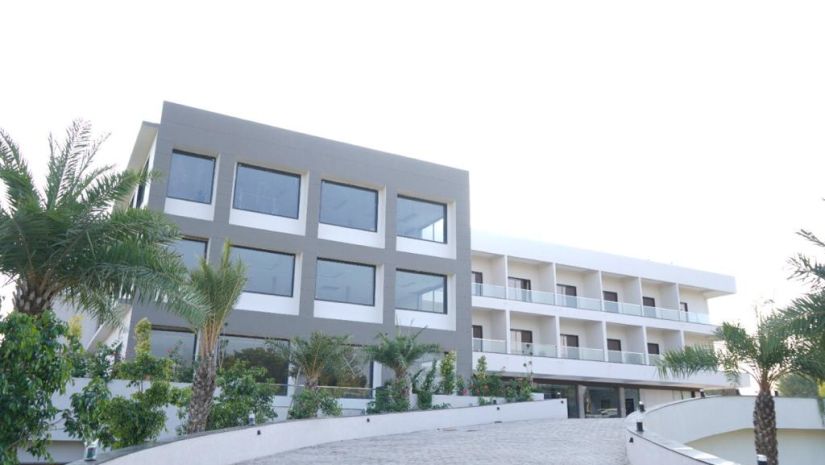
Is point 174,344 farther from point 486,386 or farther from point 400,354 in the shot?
point 486,386

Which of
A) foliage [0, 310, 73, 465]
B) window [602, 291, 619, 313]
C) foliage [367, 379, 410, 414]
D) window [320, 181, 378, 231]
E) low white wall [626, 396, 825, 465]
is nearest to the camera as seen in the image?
foliage [0, 310, 73, 465]

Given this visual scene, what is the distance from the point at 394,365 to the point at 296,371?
3.21 meters

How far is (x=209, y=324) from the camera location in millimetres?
15812

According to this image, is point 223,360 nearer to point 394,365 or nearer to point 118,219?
point 394,365

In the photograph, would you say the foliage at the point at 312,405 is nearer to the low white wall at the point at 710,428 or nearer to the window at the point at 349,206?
the low white wall at the point at 710,428

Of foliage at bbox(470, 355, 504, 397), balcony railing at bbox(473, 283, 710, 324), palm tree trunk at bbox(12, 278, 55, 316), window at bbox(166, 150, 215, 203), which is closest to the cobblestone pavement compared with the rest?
palm tree trunk at bbox(12, 278, 55, 316)

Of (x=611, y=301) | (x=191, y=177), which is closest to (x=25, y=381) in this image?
(x=191, y=177)

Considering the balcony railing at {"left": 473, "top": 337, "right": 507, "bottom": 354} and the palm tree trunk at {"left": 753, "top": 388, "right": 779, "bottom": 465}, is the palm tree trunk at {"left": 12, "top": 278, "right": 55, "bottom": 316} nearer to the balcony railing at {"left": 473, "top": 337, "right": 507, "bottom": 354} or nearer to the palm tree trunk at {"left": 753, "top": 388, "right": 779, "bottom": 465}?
the palm tree trunk at {"left": 753, "top": 388, "right": 779, "bottom": 465}

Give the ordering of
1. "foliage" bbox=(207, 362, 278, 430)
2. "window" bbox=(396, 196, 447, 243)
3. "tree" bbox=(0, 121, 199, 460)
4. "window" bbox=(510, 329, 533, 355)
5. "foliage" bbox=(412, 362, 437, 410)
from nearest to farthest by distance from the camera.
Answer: "tree" bbox=(0, 121, 199, 460), "foliage" bbox=(207, 362, 278, 430), "foliage" bbox=(412, 362, 437, 410), "window" bbox=(396, 196, 447, 243), "window" bbox=(510, 329, 533, 355)

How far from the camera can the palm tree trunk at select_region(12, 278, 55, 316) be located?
10781 millimetres

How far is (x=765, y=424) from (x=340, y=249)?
15597 mm

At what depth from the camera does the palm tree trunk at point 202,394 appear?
15.3m

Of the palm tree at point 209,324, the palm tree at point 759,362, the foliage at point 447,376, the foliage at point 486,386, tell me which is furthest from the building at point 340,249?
the palm tree at point 759,362

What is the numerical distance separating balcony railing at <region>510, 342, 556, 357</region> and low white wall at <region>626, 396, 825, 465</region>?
Answer: 10.8 metres
